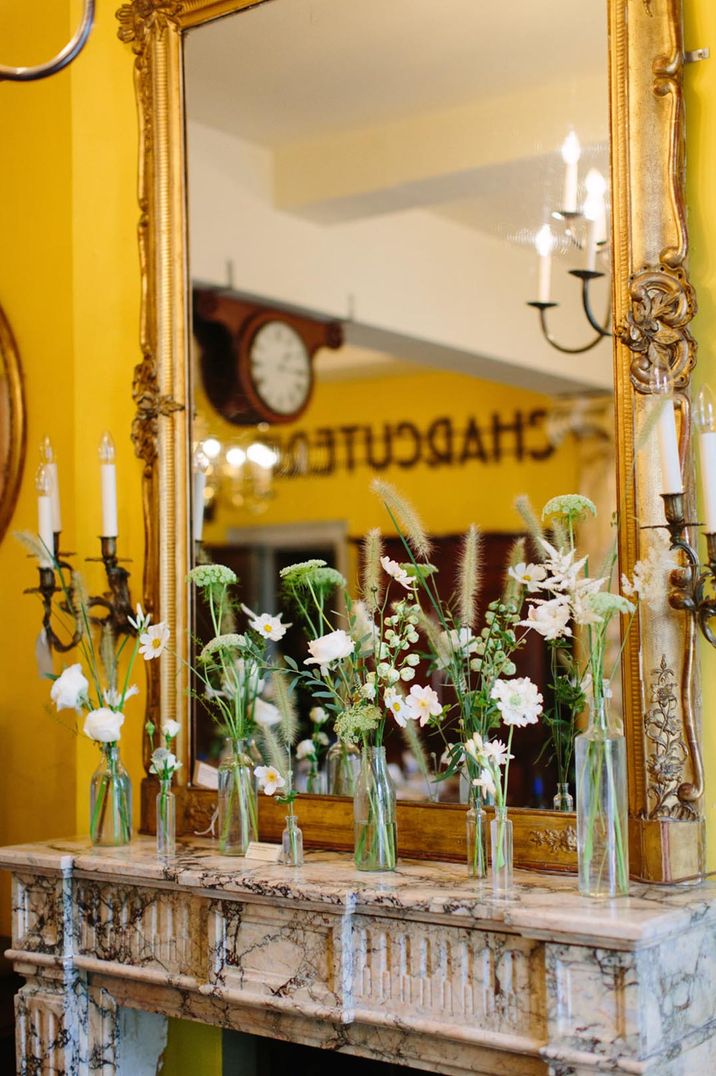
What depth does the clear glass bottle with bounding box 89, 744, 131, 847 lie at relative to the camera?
99.8 inches

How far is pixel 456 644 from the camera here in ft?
7.27

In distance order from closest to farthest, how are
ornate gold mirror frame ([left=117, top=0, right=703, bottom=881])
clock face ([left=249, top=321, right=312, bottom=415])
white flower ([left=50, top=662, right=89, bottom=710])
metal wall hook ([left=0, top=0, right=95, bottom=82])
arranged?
metal wall hook ([left=0, top=0, right=95, bottom=82]), ornate gold mirror frame ([left=117, top=0, right=703, bottom=881]), white flower ([left=50, top=662, right=89, bottom=710]), clock face ([left=249, top=321, right=312, bottom=415])

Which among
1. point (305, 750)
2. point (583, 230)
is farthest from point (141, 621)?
point (583, 230)

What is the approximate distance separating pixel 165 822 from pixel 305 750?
303 mm

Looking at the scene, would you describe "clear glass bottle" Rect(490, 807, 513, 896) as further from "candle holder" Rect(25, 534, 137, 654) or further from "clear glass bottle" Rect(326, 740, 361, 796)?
"candle holder" Rect(25, 534, 137, 654)

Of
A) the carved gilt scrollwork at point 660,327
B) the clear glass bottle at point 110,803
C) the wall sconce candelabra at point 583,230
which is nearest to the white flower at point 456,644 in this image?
the carved gilt scrollwork at point 660,327

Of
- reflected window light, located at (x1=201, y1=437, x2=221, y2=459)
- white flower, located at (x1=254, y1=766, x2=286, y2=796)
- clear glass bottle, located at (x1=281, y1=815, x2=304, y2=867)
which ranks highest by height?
reflected window light, located at (x1=201, y1=437, x2=221, y2=459)

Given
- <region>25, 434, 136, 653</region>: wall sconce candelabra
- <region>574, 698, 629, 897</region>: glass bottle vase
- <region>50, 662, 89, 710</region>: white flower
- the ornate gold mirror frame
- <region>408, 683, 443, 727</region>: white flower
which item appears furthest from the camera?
<region>25, 434, 136, 653</region>: wall sconce candelabra

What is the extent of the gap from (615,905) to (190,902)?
78 cm

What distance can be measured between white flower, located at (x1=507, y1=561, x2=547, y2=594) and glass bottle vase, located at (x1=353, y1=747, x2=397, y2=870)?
37cm

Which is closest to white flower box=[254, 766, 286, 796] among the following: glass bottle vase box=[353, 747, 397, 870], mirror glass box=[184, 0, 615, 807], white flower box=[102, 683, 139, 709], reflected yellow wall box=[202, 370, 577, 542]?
glass bottle vase box=[353, 747, 397, 870]

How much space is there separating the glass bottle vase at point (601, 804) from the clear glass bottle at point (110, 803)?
100cm

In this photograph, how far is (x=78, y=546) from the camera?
288 cm

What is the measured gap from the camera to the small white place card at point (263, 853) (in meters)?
2.30
